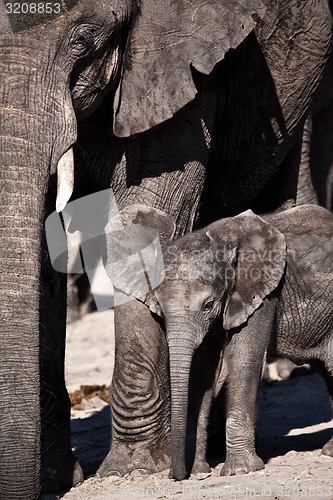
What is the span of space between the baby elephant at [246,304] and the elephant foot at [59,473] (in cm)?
61

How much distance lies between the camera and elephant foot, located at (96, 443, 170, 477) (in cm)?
503

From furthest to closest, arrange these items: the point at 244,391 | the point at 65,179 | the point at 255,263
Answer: the point at 255,263 < the point at 244,391 < the point at 65,179

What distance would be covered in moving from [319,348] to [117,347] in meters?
0.91

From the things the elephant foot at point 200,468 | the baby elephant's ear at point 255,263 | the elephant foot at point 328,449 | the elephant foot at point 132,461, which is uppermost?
the baby elephant's ear at point 255,263

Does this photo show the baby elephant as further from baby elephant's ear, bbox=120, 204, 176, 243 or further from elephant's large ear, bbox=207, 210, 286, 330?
baby elephant's ear, bbox=120, 204, 176, 243

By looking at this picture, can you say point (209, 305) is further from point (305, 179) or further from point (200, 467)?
point (305, 179)

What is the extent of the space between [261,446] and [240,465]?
84cm

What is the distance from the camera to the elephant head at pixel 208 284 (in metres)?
4.54

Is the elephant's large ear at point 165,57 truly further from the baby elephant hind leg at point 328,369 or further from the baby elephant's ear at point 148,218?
the baby elephant hind leg at point 328,369

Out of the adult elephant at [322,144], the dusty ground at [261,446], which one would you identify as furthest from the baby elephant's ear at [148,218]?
the adult elephant at [322,144]

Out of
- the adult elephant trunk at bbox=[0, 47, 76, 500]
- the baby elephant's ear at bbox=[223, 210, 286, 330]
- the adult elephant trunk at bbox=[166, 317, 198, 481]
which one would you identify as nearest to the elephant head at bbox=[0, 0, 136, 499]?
the adult elephant trunk at bbox=[0, 47, 76, 500]

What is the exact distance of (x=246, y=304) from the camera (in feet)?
15.6

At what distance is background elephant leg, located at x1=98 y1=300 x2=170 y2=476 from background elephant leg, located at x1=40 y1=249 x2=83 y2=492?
19 centimetres

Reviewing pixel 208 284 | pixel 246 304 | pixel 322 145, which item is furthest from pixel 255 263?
pixel 322 145
